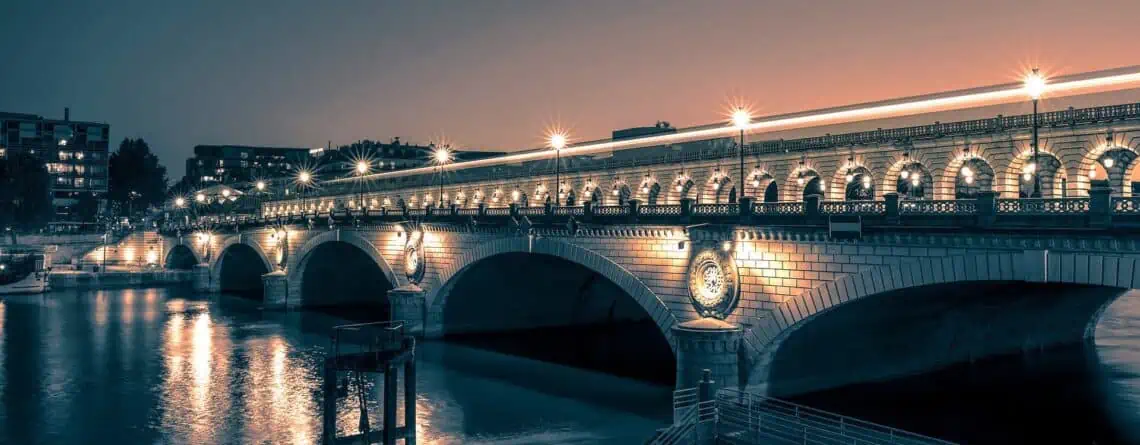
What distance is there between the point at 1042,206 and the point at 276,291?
61.7 m

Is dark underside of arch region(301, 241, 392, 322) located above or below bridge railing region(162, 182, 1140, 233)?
below

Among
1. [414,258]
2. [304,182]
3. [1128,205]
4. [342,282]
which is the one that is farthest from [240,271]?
[1128,205]

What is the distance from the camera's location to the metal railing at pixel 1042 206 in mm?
22984

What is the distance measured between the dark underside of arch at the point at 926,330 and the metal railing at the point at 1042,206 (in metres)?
4.83

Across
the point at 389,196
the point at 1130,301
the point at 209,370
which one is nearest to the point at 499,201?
the point at 389,196

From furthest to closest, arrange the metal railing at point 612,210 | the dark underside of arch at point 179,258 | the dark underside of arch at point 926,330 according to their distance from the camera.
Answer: the dark underside of arch at point 179,258 → the metal railing at point 612,210 → the dark underside of arch at point 926,330

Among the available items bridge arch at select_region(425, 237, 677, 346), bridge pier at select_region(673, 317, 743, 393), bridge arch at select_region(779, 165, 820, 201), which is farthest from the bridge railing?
bridge arch at select_region(779, 165, 820, 201)

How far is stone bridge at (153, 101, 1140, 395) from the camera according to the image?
2492 cm

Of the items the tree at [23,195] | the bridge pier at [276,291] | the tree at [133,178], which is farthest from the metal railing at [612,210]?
the tree at [133,178]

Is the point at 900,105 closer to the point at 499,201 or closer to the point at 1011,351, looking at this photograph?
the point at 1011,351

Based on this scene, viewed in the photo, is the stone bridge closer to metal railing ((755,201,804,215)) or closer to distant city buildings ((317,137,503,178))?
metal railing ((755,201,804,215))

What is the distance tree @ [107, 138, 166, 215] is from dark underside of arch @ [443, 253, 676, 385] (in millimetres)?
140734

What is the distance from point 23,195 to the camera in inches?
5118

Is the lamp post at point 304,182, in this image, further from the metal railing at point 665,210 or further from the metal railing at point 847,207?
the metal railing at point 847,207
